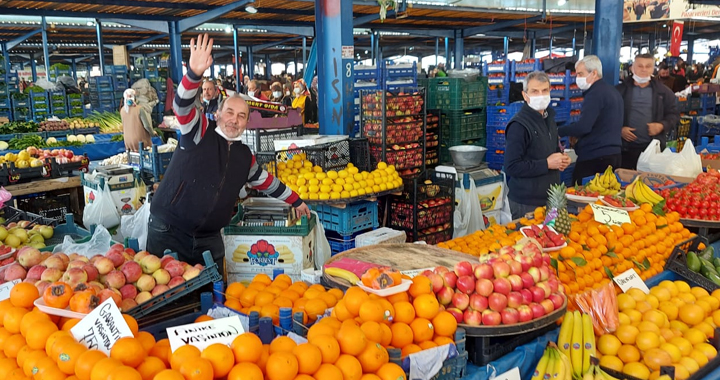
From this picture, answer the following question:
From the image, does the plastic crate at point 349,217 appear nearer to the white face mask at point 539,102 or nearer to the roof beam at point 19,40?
the white face mask at point 539,102

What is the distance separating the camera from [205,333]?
5.73 ft

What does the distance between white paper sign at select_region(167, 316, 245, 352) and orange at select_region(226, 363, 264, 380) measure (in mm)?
158

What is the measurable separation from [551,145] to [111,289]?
10.8 feet

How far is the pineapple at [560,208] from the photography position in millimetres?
3225

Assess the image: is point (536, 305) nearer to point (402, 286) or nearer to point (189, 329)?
point (402, 286)

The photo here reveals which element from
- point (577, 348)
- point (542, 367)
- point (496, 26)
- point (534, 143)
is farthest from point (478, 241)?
point (496, 26)

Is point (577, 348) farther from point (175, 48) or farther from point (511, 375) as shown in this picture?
point (175, 48)

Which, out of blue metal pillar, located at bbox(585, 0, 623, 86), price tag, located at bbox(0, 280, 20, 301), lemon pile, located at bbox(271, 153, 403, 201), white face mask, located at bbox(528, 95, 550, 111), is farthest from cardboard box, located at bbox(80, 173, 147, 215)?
blue metal pillar, located at bbox(585, 0, 623, 86)

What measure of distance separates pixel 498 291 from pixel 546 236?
892mm

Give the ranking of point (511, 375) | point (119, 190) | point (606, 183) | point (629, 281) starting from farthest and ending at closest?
point (119, 190) → point (606, 183) → point (629, 281) → point (511, 375)

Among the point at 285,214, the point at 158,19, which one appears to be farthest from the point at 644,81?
the point at 158,19

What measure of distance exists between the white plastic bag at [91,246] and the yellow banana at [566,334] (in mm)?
2502

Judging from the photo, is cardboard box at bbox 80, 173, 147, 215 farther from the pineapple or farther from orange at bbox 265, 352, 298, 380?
orange at bbox 265, 352, 298, 380

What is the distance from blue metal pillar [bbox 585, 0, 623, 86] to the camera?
24.4 ft
